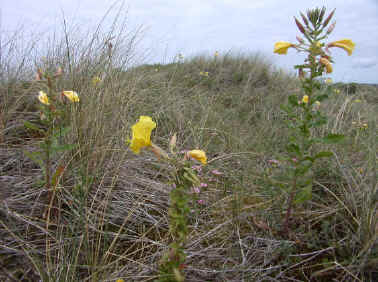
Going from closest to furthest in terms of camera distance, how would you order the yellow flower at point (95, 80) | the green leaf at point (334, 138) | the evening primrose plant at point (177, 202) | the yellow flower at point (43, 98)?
1. the evening primrose plant at point (177, 202)
2. the green leaf at point (334, 138)
3. the yellow flower at point (43, 98)
4. the yellow flower at point (95, 80)

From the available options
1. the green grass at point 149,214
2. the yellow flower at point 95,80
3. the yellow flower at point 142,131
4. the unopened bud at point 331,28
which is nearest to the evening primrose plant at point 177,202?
the yellow flower at point 142,131

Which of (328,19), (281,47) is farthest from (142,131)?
(328,19)

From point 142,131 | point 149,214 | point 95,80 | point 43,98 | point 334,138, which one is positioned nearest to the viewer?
point 142,131

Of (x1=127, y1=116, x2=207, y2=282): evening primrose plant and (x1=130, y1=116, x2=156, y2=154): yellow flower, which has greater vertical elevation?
(x1=130, y1=116, x2=156, y2=154): yellow flower

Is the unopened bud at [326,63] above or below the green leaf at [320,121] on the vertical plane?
above

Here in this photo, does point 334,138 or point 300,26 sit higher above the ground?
point 300,26

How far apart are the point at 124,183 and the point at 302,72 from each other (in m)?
1.15

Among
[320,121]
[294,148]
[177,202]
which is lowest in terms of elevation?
[177,202]

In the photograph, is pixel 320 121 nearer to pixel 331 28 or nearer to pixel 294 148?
pixel 294 148

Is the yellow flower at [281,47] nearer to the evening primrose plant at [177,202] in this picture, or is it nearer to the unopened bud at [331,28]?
the unopened bud at [331,28]

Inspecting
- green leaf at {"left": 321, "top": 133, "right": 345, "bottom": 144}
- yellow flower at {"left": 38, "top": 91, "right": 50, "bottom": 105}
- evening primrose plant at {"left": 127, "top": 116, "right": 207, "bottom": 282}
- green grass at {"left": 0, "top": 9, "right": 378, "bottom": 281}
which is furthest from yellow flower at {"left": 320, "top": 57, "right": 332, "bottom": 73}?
yellow flower at {"left": 38, "top": 91, "right": 50, "bottom": 105}

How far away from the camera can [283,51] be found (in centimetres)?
120

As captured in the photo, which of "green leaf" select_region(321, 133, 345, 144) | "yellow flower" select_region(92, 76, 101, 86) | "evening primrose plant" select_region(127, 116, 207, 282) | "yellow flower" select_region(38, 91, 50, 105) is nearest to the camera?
"evening primrose plant" select_region(127, 116, 207, 282)

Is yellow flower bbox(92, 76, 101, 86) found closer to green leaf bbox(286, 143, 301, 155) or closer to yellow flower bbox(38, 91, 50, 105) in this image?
yellow flower bbox(38, 91, 50, 105)
